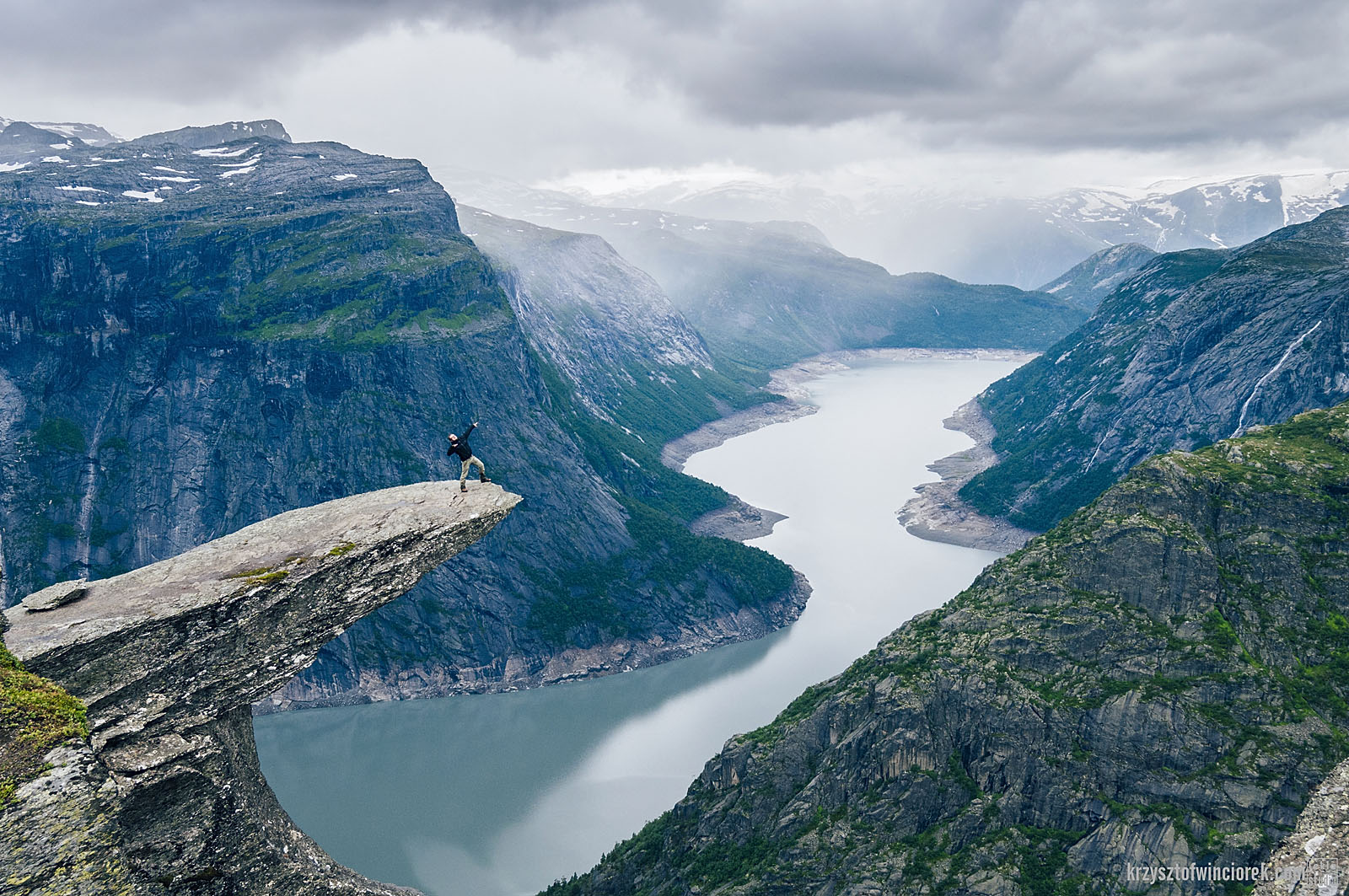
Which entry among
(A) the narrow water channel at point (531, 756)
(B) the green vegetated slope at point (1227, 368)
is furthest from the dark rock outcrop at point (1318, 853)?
(B) the green vegetated slope at point (1227, 368)

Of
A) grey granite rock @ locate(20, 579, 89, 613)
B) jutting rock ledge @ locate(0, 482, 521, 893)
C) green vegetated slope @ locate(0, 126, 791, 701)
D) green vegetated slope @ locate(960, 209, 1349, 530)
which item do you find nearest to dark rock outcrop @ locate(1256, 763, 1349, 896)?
jutting rock ledge @ locate(0, 482, 521, 893)

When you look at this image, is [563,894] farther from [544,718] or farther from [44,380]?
[44,380]

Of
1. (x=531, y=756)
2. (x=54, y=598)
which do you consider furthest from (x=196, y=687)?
(x=531, y=756)

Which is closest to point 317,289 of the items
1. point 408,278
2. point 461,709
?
point 408,278

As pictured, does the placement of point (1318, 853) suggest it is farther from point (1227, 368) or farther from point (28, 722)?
point (1227, 368)

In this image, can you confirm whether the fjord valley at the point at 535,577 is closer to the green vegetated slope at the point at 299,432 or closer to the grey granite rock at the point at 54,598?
the grey granite rock at the point at 54,598
